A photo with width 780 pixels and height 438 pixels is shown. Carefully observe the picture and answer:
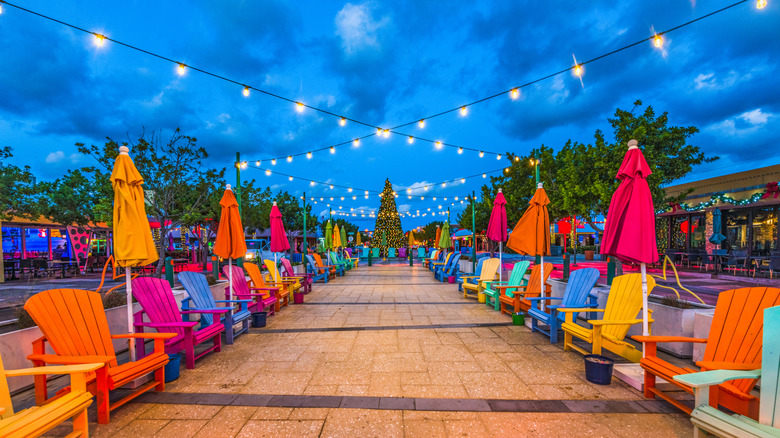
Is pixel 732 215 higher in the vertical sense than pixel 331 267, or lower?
higher

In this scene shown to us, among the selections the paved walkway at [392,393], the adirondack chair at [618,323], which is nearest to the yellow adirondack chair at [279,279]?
the paved walkway at [392,393]

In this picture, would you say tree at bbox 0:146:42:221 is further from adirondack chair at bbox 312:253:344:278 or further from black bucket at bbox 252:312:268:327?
black bucket at bbox 252:312:268:327

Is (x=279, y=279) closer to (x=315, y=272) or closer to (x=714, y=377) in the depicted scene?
(x=315, y=272)

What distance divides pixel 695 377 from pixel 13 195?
52.9 ft

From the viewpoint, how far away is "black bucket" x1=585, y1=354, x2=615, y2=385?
309 cm

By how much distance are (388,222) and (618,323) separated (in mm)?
21923

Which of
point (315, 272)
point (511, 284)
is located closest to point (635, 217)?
point (511, 284)

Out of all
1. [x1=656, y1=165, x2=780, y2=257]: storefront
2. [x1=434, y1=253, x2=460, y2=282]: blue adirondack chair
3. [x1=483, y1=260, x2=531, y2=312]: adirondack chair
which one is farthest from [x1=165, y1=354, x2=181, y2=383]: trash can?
[x1=656, y1=165, x2=780, y2=257]: storefront

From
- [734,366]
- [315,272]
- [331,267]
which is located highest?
[734,366]

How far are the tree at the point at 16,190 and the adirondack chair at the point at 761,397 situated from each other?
15.0 meters

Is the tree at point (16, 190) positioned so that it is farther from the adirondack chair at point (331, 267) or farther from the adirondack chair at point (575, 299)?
the adirondack chair at point (575, 299)

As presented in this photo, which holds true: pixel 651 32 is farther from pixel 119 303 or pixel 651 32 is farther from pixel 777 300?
pixel 119 303

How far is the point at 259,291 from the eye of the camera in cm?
627

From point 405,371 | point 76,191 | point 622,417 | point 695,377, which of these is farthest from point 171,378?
point 76,191
